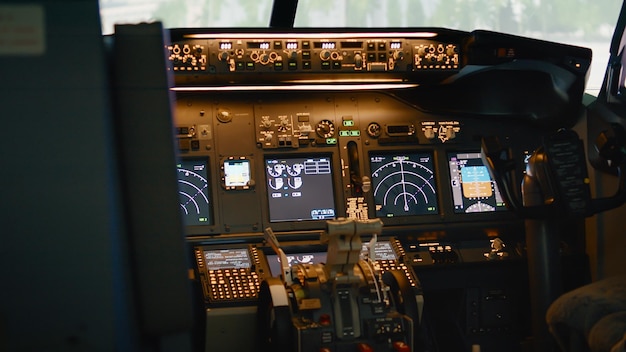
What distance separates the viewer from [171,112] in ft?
3.20

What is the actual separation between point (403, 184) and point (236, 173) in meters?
0.84

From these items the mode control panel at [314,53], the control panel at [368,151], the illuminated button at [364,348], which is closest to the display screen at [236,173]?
the control panel at [368,151]

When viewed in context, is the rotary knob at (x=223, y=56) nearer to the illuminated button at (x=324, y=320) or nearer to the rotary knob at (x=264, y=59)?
the rotary knob at (x=264, y=59)

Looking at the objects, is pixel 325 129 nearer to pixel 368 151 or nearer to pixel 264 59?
pixel 368 151

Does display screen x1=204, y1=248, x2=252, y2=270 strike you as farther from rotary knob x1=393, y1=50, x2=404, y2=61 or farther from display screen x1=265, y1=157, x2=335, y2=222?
rotary knob x1=393, y1=50, x2=404, y2=61

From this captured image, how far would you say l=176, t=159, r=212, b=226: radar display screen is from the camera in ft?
13.8

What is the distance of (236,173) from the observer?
14.0ft

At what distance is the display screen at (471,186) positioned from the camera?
4520 millimetres

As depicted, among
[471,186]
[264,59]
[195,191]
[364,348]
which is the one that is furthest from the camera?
[471,186]

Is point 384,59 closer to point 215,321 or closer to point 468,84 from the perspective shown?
point 468,84

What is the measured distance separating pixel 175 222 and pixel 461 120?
3757mm

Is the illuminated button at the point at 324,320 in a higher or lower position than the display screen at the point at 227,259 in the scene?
lower

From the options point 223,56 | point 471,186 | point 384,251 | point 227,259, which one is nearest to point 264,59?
point 223,56

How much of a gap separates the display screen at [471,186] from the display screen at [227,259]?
3.68ft
